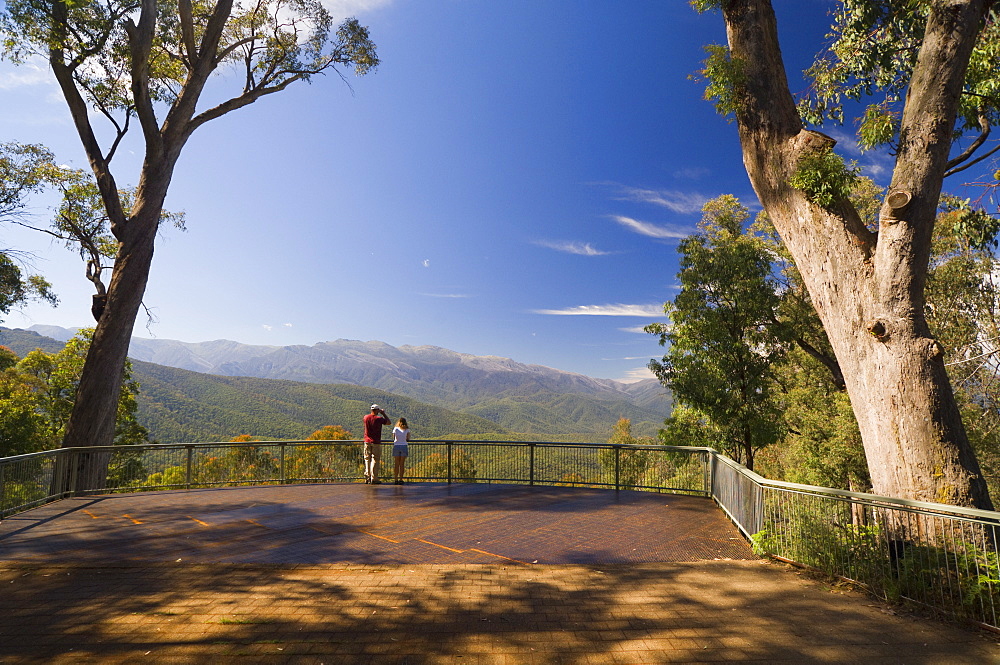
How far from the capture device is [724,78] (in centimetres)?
725

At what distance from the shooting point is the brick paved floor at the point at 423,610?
356 cm

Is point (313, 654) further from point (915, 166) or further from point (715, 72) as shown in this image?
point (715, 72)

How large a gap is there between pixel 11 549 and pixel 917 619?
402 inches

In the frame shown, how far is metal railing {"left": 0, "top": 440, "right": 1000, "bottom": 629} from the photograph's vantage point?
14.6 feet

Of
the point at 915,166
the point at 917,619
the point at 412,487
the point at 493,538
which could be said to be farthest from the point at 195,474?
the point at 915,166

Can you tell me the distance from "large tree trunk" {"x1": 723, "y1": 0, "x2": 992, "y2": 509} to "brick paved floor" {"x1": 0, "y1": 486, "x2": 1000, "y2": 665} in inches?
75.1

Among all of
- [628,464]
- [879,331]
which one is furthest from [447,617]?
[628,464]

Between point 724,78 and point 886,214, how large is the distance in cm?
308

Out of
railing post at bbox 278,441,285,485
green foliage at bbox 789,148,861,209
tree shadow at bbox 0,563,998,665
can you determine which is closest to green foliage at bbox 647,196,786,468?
green foliage at bbox 789,148,861,209

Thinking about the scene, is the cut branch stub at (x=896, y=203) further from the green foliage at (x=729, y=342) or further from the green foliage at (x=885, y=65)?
the green foliage at (x=729, y=342)

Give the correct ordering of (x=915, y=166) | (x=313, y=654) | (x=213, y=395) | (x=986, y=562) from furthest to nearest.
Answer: (x=213, y=395)
(x=915, y=166)
(x=986, y=562)
(x=313, y=654)

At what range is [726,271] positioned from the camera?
47.4 ft

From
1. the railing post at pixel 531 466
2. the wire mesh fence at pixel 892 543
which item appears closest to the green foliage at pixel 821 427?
the railing post at pixel 531 466

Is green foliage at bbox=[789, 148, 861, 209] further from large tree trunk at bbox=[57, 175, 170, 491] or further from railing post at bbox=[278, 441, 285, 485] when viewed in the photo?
large tree trunk at bbox=[57, 175, 170, 491]
